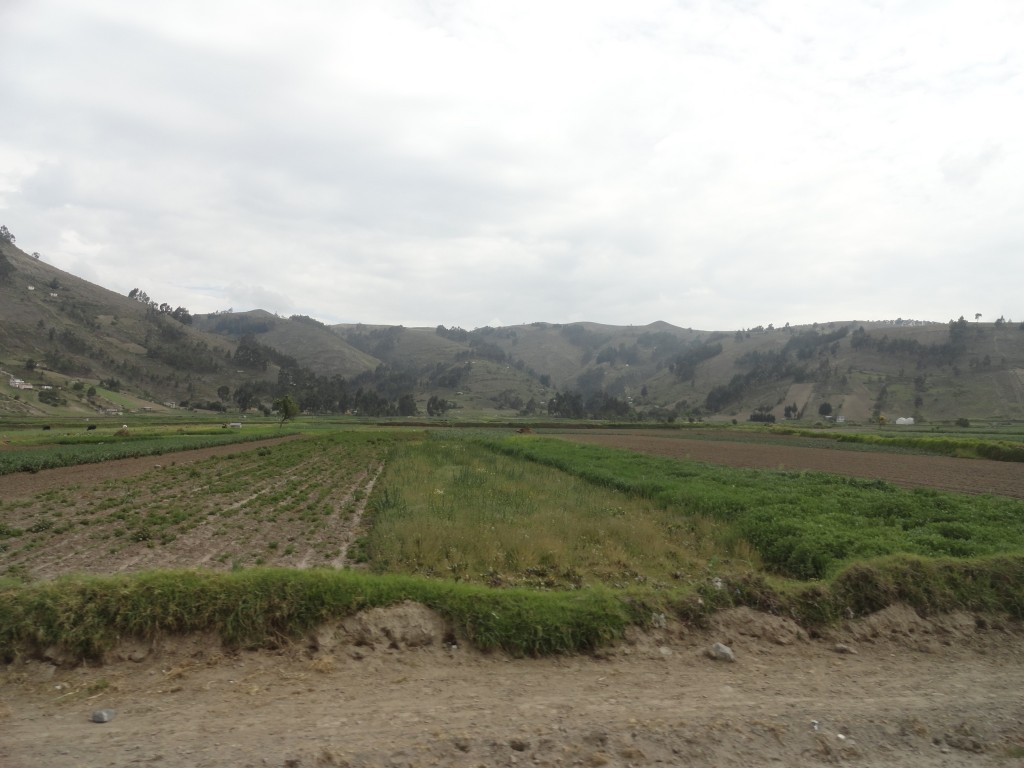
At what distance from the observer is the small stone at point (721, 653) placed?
719cm

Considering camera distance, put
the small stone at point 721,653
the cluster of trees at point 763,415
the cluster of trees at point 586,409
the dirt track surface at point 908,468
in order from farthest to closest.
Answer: the cluster of trees at point 586,409 < the cluster of trees at point 763,415 < the dirt track surface at point 908,468 < the small stone at point 721,653

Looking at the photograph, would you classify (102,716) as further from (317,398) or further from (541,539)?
(317,398)

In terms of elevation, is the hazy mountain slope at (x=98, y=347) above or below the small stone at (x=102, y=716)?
above

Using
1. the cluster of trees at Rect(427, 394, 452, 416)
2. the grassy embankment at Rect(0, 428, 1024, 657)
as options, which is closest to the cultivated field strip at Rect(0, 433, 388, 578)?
the grassy embankment at Rect(0, 428, 1024, 657)

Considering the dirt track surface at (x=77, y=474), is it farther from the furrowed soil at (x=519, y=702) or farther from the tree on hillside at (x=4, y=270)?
the tree on hillside at (x=4, y=270)

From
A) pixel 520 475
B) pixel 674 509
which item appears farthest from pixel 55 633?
pixel 520 475

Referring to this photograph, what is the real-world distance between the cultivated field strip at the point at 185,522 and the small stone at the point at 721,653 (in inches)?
340

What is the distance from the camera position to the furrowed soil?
4941mm

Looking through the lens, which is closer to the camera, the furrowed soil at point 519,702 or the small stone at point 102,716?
the furrowed soil at point 519,702

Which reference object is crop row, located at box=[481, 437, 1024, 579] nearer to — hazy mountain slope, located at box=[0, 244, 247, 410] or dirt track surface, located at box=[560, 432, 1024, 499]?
dirt track surface, located at box=[560, 432, 1024, 499]

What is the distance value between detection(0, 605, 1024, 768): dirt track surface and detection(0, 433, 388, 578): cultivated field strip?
5297mm

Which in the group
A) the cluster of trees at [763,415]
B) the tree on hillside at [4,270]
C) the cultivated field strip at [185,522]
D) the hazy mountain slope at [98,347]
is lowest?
the cultivated field strip at [185,522]

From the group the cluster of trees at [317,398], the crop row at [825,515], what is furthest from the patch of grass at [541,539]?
the cluster of trees at [317,398]

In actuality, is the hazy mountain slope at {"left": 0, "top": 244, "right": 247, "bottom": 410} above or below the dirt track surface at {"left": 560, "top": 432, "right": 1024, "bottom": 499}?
above
